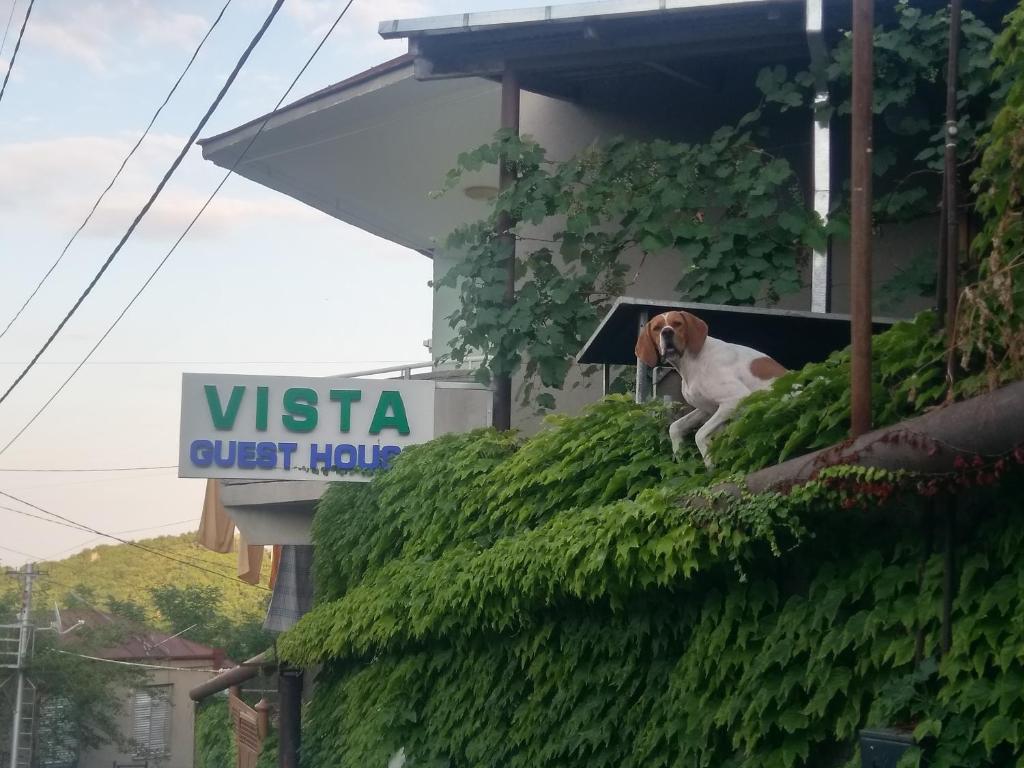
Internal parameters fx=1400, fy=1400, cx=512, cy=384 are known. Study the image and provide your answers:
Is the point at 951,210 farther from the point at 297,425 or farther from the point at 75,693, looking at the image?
the point at 75,693

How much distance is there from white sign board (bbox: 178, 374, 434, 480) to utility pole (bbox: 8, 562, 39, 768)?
37.8 metres

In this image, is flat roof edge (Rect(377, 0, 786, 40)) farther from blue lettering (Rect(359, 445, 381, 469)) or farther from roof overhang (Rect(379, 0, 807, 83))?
blue lettering (Rect(359, 445, 381, 469))

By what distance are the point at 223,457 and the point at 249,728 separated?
8.72 m

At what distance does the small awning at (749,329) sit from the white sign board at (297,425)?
2692mm

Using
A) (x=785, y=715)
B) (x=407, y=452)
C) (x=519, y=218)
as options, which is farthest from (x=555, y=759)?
(x=519, y=218)

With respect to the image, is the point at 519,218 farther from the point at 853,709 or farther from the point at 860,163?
the point at 853,709

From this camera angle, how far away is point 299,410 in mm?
12289

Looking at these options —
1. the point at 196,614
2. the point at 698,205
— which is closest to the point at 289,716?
the point at 698,205

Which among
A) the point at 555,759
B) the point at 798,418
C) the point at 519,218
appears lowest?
the point at 555,759

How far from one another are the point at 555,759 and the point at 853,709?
277 centimetres

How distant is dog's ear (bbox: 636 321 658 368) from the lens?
25.6 feet

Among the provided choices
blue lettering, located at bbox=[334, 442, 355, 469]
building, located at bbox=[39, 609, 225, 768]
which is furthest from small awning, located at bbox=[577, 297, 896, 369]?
building, located at bbox=[39, 609, 225, 768]

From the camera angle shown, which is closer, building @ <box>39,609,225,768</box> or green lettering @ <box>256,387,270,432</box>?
green lettering @ <box>256,387,270,432</box>

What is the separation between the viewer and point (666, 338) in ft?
24.9
